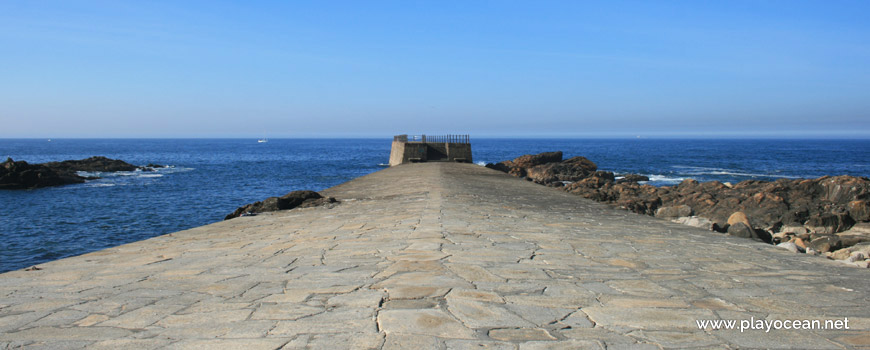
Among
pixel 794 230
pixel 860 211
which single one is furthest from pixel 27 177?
pixel 860 211

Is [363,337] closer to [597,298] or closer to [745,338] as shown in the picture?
[597,298]

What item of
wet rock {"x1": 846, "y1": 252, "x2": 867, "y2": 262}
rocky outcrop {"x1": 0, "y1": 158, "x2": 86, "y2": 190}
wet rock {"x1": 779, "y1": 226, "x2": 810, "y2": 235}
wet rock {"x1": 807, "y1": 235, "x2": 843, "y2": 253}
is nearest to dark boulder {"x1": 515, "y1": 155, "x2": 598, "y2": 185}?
wet rock {"x1": 779, "y1": 226, "x2": 810, "y2": 235}

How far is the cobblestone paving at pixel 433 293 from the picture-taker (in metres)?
2.96

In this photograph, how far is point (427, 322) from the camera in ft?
10.3

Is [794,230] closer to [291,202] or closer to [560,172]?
[291,202]

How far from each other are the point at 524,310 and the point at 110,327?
2.42 m

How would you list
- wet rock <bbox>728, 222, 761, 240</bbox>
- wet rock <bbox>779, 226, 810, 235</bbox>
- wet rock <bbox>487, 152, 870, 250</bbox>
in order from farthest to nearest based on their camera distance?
wet rock <bbox>487, 152, 870, 250</bbox>
wet rock <bbox>779, 226, 810, 235</bbox>
wet rock <bbox>728, 222, 761, 240</bbox>

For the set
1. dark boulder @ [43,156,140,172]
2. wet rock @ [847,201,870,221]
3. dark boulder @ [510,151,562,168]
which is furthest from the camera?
dark boulder @ [43,156,140,172]

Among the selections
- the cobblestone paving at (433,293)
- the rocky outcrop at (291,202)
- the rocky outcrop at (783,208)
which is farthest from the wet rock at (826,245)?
the rocky outcrop at (291,202)

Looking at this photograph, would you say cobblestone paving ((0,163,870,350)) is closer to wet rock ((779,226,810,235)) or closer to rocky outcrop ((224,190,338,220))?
rocky outcrop ((224,190,338,220))
